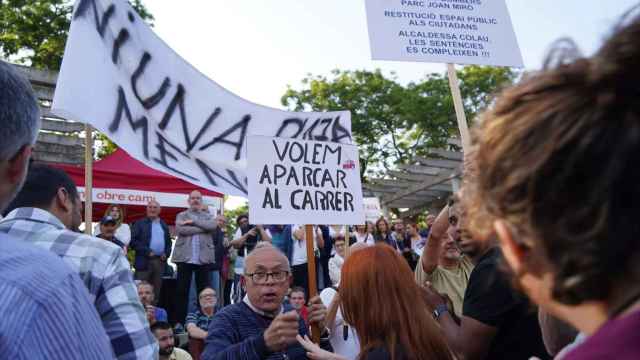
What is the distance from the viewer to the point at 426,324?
2.45m

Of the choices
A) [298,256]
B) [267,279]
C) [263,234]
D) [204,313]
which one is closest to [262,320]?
[267,279]

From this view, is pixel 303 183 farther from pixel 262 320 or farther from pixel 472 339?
pixel 472 339

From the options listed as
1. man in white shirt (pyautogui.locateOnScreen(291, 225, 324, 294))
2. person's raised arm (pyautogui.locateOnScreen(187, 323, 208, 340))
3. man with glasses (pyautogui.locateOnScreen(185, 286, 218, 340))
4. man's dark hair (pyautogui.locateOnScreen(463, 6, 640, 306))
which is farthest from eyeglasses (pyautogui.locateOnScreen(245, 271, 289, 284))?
man in white shirt (pyautogui.locateOnScreen(291, 225, 324, 294))

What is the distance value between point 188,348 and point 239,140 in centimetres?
342

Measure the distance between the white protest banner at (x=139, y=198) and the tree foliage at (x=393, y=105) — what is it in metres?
19.2

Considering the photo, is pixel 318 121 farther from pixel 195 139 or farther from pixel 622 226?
pixel 622 226

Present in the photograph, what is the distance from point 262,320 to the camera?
3.28m

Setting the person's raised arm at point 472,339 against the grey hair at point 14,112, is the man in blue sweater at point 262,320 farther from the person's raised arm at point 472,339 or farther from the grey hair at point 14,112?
the grey hair at point 14,112

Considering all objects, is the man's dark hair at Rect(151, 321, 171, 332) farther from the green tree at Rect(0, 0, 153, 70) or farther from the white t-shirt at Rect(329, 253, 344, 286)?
the green tree at Rect(0, 0, 153, 70)

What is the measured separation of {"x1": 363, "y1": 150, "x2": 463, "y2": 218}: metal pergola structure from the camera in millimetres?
19109

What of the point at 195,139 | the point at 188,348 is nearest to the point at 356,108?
the point at 188,348

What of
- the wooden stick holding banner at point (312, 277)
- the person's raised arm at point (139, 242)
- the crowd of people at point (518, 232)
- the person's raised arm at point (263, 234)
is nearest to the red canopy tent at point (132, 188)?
the person's raised arm at point (139, 242)

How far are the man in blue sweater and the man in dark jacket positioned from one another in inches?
175

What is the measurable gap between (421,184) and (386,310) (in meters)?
19.1
